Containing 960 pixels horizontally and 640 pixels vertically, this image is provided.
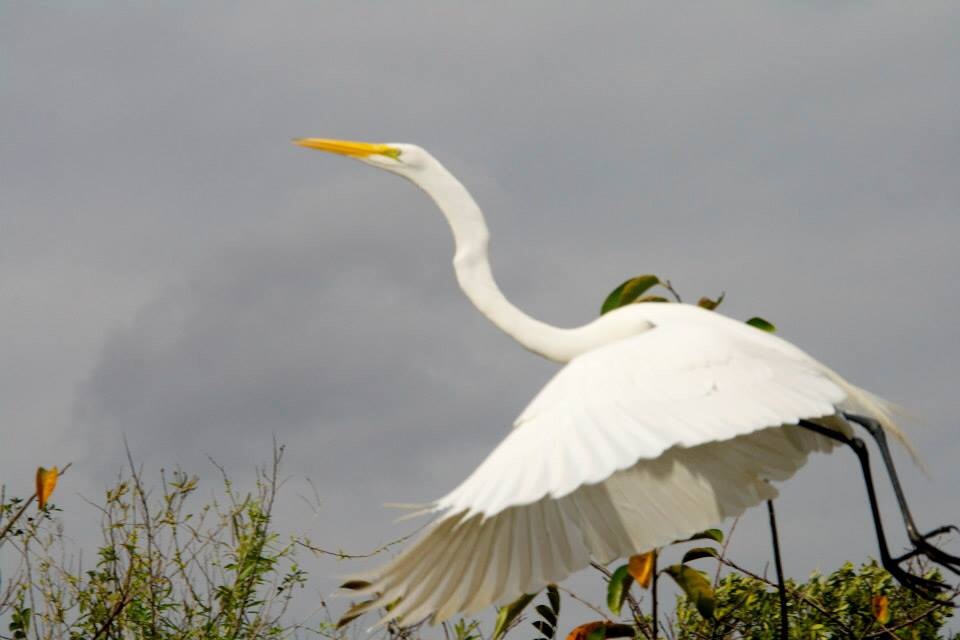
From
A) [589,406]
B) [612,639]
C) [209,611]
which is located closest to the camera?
[589,406]

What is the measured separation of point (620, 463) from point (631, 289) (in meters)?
1.73

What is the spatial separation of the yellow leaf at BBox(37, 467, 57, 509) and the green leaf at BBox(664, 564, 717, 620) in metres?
2.07

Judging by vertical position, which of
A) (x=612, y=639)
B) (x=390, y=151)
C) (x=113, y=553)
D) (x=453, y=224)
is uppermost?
(x=390, y=151)

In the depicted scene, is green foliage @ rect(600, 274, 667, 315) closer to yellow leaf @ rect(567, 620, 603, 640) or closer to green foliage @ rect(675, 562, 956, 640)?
yellow leaf @ rect(567, 620, 603, 640)

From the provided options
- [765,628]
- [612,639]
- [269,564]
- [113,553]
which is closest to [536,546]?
[612,639]

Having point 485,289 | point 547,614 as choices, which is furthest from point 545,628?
point 485,289

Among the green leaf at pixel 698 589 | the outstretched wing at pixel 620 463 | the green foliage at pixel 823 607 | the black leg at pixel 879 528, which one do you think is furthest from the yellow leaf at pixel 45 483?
the green foliage at pixel 823 607

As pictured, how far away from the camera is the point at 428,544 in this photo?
3.62 meters

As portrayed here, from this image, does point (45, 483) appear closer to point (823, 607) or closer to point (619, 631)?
point (619, 631)

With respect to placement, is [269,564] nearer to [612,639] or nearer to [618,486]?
[612,639]

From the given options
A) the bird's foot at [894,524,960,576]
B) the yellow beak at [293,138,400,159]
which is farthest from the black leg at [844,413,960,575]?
the yellow beak at [293,138,400,159]

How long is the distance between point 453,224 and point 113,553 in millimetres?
2187

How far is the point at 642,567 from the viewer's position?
4.24 meters

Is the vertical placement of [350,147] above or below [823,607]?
above
